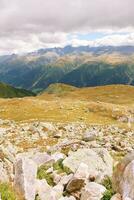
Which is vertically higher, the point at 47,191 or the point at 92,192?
the point at 92,192

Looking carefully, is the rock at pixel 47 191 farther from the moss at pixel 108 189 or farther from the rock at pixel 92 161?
the rock at pixel 92 161

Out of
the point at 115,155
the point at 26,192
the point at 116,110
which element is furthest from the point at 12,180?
the point at 116,110

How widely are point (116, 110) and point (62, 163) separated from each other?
8860 cm

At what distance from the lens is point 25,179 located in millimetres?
18672

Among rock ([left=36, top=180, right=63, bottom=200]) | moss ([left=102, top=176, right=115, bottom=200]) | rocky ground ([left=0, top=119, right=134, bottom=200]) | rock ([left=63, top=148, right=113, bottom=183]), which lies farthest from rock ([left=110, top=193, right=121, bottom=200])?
rock ([left=63, top=148, right=113, bottom=183])

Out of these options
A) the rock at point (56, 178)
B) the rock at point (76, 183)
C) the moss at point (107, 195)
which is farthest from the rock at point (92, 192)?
the rock at point (56, 178)

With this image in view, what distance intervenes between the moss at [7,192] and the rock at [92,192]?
3172mm

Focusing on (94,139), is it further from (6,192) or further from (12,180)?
(6,192)

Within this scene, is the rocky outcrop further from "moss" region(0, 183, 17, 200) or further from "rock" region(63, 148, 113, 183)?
"rock" region(63, 148, 113, 183)

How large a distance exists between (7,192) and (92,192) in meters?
3.87

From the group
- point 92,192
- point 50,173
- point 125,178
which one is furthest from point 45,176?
point 125,178

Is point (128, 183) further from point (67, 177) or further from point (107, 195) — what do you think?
point (67, 177)

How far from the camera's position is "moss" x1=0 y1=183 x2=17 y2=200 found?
16.1m

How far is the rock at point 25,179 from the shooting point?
708 inches
